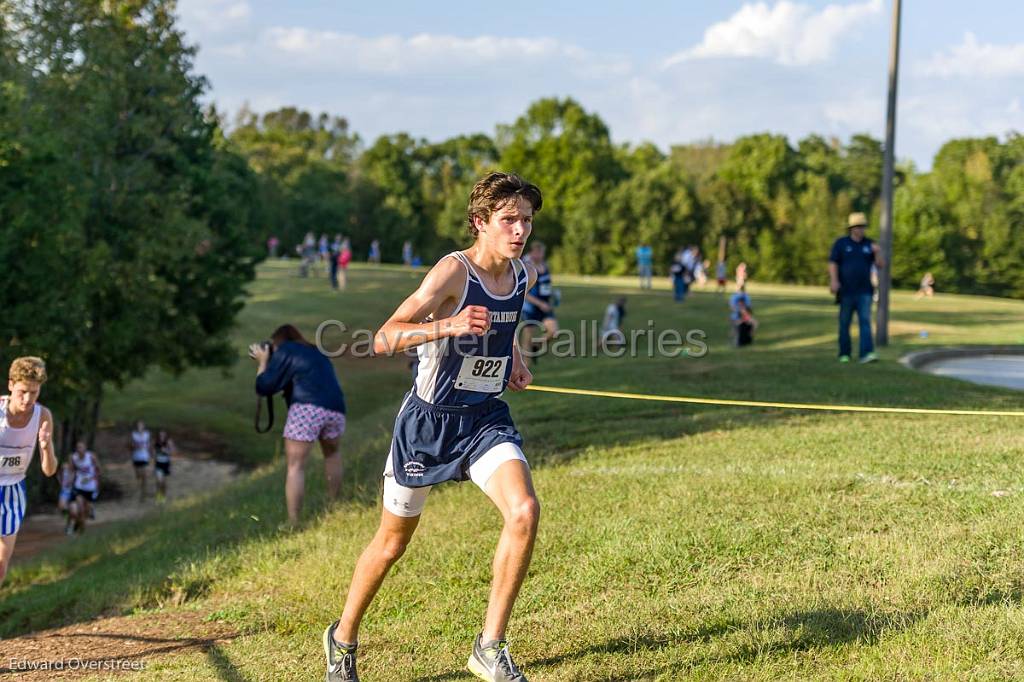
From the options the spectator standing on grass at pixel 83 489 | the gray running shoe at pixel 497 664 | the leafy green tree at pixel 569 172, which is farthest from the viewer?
the leafy green tree at pixel 569 172

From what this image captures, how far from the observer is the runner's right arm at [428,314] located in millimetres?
5066

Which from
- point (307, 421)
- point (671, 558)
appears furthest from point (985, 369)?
point (671, 558)

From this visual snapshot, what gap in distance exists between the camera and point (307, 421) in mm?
10234

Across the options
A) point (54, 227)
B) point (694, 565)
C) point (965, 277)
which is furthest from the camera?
point (965, 277)

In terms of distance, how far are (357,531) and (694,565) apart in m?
3.24

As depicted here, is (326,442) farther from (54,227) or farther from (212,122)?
(212,122)

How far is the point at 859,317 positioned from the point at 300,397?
8.92m

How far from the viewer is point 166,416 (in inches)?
1340

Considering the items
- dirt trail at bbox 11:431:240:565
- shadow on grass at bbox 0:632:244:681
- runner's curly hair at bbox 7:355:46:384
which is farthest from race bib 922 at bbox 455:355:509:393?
dirt trail at bbox 11:431:240:565

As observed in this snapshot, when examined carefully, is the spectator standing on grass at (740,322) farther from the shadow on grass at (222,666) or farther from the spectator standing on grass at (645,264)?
the spectator standing on grass at (645,264)

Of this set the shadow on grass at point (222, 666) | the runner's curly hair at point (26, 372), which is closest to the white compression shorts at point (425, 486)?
the shadow on grass at point (222, 666)

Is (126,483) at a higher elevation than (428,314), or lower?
lower

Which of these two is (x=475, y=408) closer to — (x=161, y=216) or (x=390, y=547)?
(x=390, y=547)

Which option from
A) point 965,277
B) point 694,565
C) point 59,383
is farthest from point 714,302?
point 965,277
